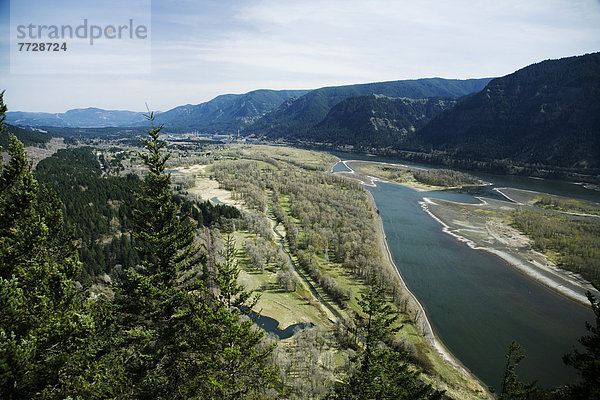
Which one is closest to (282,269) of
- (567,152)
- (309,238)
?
(309,238)

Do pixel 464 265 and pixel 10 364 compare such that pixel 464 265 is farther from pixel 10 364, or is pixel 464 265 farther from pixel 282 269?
pixel 10 364

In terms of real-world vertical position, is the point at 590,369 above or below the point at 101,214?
above

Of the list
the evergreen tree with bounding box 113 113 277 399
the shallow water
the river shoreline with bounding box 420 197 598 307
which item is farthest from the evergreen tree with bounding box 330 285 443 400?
Answer: the river shoreline with bounding box 420 197 598 307

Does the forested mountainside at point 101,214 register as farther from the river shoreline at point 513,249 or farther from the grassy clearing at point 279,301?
the river shoreline at point 513,249

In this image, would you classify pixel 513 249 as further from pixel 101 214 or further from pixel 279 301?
pixel 101 214

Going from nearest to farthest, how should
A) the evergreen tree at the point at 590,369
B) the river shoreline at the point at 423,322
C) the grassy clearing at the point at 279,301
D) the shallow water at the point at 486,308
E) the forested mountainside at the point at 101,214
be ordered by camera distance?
1. the evergreen tree at the point at 590,369
2. the river shoreline at the point at 423,322
3. the shallow water at the point at 486,308
4. the grassy clearing at the point at 279,301
5. the forested mountainside at the point at 101,214

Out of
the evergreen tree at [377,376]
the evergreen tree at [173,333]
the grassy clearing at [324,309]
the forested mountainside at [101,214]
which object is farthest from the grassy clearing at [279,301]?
the evergreen tree at [173,333]

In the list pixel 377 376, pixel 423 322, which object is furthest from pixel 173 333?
pixel 423 322

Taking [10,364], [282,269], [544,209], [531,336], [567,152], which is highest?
[567,152]
